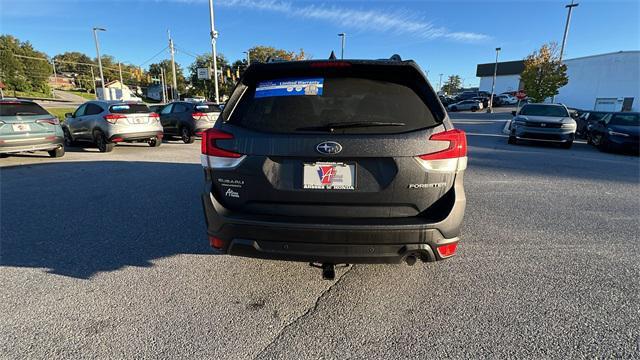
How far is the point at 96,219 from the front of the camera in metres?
4.29

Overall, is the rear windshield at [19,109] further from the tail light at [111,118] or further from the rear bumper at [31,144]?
the tail light at [111,118]

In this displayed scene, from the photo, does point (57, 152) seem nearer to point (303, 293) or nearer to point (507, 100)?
point (303, 293)

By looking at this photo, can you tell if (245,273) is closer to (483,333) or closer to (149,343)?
(149,343)

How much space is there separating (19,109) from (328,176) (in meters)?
9.64

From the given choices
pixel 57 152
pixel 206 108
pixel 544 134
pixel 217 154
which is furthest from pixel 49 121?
pixel 544 134

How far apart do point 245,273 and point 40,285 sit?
1.77m

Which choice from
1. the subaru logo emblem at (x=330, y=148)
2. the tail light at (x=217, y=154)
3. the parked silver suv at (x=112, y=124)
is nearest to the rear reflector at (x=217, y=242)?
the tail light at (x=217, y=154)

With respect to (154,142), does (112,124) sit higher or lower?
higher

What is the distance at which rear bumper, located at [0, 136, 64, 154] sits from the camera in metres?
7.61

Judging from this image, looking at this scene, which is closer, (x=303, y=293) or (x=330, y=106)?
(x=330, y=106)

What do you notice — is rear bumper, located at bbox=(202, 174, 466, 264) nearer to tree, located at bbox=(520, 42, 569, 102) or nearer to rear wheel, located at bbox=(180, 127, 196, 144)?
rear wheel, located at bbox=(180, 127, 196, 144)

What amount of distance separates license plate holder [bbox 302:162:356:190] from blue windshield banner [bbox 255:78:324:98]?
0.56m

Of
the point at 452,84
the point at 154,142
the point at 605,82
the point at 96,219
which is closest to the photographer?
the point at 96,219

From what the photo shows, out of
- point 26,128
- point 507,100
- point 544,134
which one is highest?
point 507,100
